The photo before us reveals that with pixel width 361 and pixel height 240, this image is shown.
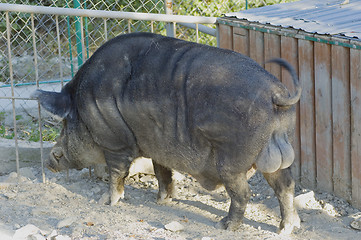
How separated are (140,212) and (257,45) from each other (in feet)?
6.92

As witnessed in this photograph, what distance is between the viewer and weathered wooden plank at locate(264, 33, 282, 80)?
258 inches

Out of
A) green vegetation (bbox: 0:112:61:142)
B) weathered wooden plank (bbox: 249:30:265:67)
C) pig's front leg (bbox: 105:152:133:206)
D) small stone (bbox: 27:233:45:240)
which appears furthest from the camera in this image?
green vegetation (bbox: 0:112:61:142)

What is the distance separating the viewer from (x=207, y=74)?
5387 millimetres

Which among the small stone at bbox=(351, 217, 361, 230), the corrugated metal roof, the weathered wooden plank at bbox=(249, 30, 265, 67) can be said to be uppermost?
the corrugated metal roof

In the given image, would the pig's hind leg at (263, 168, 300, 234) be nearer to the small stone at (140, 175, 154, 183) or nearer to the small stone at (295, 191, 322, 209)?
the small stone at (295, 191, 322, 209)

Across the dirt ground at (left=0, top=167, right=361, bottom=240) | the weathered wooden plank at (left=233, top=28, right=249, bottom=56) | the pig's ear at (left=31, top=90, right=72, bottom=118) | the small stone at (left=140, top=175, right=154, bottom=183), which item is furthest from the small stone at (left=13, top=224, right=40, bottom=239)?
the weathered wooden plank at (left=233, top=28, right=249, bottom=56)

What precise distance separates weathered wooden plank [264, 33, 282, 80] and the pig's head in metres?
1.91

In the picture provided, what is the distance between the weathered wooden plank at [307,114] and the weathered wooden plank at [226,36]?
42.1 inches

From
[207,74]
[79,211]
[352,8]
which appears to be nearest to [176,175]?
[79,211]

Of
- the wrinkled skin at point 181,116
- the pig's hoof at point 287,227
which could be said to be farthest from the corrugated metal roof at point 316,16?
the pig's hoof at point 287,227

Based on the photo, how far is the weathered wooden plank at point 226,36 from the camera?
714 cm

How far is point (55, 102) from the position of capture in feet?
20.6

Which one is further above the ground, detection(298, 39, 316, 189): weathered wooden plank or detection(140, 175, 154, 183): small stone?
detection(298, 39, 316, 189): weathered wooden plank

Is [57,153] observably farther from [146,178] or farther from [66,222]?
[66,222]
